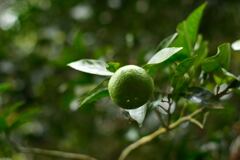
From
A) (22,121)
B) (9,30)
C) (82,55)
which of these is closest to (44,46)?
(9,30)

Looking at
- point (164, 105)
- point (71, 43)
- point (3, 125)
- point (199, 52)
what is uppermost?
point (199, 52)

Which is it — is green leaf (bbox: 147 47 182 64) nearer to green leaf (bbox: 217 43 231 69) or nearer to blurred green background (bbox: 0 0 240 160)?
green leaf (bbox: 217 43 231 69)

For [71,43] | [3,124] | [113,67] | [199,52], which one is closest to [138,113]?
[113,67]

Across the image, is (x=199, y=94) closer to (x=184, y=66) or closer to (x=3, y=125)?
(x=184, y=66)

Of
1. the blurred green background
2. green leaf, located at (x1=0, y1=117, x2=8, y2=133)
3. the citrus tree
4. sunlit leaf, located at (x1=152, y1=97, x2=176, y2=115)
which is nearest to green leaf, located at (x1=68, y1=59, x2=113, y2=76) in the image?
the citrus tree

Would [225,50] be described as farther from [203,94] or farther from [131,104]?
[131,104]

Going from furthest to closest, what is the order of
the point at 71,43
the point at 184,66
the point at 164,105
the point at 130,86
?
the point at 71,43 → the point at 164,105 → the point at 184,66 → the point at 130,86

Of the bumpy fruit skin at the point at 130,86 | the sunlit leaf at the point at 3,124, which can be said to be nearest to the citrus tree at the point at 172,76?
the bumpy fruit skin at the point at 130,86

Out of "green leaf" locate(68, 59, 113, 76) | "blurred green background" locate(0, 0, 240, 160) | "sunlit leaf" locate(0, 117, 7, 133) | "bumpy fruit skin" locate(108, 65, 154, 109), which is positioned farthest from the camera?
"blurred green background" locate(0, 0, 240, 160)

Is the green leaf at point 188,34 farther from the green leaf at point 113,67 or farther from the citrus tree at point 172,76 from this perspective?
the green leaf at point 113,67
